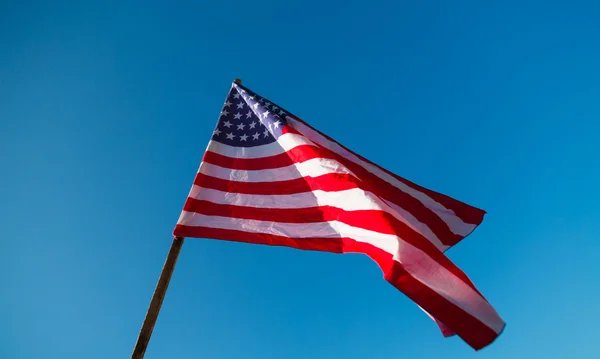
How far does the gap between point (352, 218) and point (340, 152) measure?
2.26 m

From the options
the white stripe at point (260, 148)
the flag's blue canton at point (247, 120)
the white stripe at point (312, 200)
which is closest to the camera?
the white stripe at point (312, 200)

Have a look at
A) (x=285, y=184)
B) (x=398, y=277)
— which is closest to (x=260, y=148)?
(x=285, y=184)

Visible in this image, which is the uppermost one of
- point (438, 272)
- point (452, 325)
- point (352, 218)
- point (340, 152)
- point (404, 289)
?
point (340, 152)

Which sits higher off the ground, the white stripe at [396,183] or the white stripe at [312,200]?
the white stripe at [396,183]

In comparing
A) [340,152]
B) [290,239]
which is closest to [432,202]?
[340,152]

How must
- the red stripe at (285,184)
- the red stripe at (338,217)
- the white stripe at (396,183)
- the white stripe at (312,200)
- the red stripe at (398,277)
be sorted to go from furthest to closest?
the white stripe at (396,183) < the red stripe at (285,184) < the white stripe at (312,200) < the red stripe at (338,217) < the red stripe at (398,277)

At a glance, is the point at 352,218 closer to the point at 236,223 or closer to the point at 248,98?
the point at 236,223

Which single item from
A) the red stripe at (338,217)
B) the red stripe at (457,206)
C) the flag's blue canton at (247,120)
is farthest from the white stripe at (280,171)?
the red stripe at (457,206)

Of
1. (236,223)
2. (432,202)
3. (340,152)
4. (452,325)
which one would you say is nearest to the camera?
(452,325)

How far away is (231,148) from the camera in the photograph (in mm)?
7434

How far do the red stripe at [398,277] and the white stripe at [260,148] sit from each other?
1733 millimetres

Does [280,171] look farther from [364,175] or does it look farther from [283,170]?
[364,175]

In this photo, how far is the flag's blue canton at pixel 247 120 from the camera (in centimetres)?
743

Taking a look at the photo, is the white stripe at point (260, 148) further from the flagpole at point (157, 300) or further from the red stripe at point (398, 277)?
the flagpole at point (157, 300)
